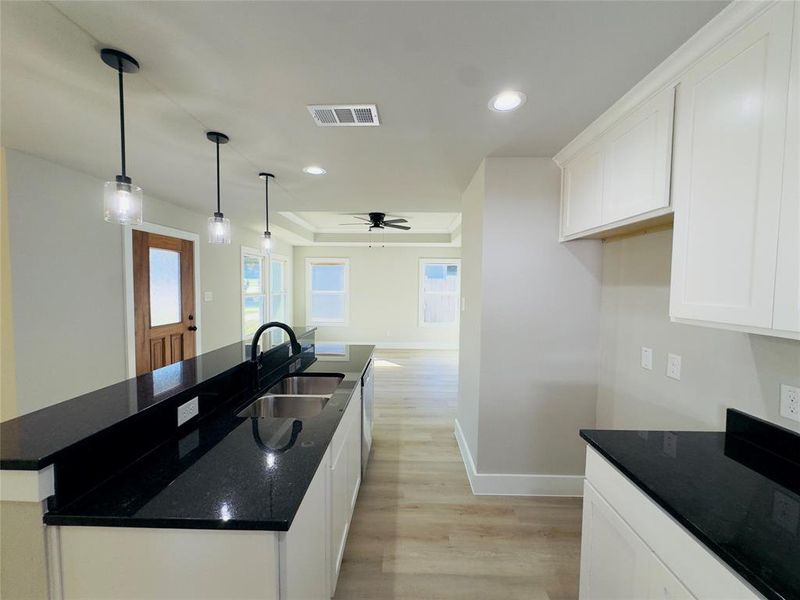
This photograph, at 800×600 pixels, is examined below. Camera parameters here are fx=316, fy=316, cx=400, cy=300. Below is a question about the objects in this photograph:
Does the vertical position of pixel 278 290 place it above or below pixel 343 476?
above

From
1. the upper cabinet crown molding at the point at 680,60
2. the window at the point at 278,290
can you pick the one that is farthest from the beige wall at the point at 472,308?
the window at the point at 278,290

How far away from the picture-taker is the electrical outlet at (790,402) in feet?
3.67

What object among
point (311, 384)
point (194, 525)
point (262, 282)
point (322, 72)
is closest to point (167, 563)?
point (194, 525)

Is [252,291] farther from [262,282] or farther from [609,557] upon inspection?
[609,557]

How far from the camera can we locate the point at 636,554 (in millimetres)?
1043

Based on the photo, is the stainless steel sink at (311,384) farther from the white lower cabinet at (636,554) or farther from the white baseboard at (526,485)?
the white lower cabinet at (636,554)

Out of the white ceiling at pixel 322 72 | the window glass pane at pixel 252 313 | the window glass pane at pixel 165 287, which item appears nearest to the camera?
the white ceiling at pixel 322 72

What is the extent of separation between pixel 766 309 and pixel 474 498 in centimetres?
202

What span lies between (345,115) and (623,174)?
147 cm

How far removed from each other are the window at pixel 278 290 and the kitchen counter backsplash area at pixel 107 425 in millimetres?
5024

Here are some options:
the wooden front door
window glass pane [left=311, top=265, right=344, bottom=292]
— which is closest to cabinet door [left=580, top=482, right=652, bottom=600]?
the wooden front door

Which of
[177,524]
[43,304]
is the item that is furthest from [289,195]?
[177,524]

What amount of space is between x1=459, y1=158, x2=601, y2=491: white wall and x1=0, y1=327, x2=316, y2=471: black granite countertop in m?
1.76

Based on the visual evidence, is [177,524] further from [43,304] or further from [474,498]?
[43,304]
